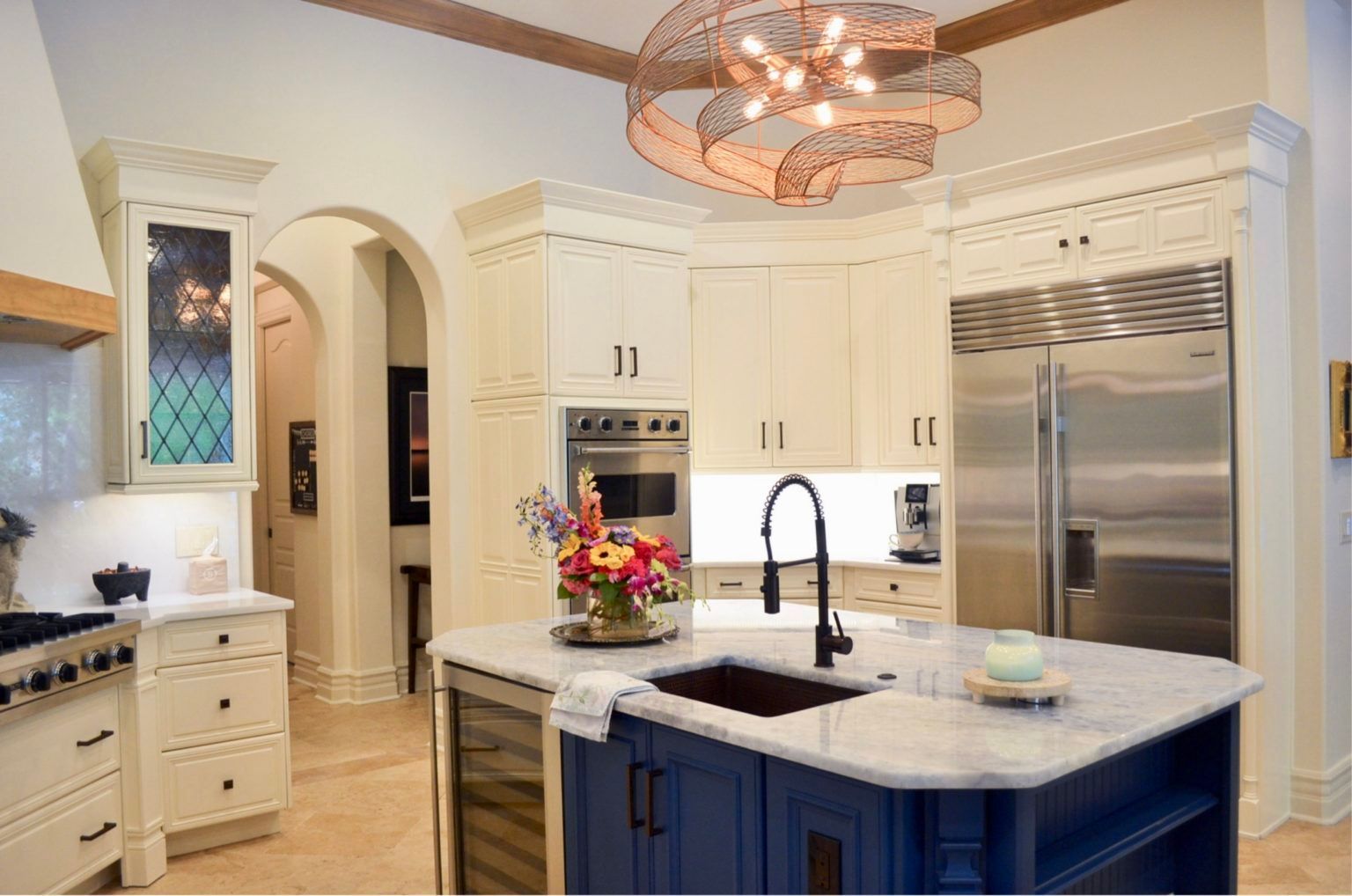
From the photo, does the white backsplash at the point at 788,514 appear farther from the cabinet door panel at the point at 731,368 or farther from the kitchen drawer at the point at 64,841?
the kitchen drawer at the point at 64,841

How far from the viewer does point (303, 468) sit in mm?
6914

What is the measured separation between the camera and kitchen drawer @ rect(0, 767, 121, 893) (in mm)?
3121

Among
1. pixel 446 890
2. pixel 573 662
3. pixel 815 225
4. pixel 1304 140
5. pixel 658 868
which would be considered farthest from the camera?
pixel 815 225

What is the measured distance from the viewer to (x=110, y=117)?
4.25 metres

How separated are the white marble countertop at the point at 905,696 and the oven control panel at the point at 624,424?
1524 mm

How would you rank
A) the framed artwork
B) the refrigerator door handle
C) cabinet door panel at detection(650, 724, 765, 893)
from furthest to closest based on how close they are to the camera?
the framed artwork, the refrigerator door handle, cabinet door panel at detection(650, 724, 765, 893)

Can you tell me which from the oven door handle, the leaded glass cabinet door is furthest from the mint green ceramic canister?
the leaded glass cabinet door

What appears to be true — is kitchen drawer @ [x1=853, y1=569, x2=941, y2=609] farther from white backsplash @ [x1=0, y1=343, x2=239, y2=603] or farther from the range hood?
the range hood

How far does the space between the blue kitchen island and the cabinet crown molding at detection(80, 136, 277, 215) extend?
217cm

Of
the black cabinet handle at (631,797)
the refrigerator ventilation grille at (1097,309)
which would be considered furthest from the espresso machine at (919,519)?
the black cabinet handle at (631,797)

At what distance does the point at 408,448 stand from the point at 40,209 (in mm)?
3293

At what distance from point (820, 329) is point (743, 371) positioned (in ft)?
1.53

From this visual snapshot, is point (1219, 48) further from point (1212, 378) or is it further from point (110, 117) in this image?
point (110, 117)

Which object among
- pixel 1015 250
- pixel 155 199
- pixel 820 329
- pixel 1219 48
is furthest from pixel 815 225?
pixel 155 199
